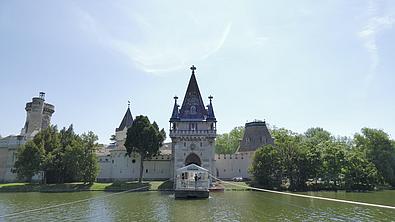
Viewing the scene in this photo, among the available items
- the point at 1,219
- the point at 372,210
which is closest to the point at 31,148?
the point at 1,219

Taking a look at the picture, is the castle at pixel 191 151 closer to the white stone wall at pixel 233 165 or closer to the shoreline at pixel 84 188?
the white stone wall at pixel 233 165

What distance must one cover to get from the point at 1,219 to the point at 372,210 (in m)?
24.4

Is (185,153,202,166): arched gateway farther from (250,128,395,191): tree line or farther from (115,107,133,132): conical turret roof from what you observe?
(115,107,133,132): conical turret roof

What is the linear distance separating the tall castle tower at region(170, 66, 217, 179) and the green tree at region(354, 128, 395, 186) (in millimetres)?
25662

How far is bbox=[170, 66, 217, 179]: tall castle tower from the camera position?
51.8 m

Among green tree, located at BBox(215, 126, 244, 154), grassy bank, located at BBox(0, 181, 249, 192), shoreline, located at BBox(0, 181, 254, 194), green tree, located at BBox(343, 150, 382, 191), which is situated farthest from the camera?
green tree, located at BBox(215, 126, 244, 154)

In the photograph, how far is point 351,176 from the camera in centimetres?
4484

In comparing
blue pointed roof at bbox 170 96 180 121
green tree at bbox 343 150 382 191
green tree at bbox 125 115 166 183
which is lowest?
green tree at bbox 343 150 382 191

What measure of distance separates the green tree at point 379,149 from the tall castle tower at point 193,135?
2566cm

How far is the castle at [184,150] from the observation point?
171 ft

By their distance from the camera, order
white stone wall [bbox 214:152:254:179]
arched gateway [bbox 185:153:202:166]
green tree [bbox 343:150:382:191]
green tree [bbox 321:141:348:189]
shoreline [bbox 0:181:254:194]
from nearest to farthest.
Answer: shoreline [bbox 0:181:254:194]
green tree [bbox 343:150:382:191]
green tree [bbox 321:141:348:189]
arched gateway [bbox 185:153:202:166]
white stone wall [bbox 214:152:254:179]

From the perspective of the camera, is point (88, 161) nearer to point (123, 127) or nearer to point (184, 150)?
point (184, 150)

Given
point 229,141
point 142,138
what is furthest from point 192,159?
point 229,141

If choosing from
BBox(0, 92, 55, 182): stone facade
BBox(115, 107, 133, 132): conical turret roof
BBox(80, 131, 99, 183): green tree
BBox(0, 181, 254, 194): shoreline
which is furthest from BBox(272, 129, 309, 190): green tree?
BBox(0, 92, 55, 182): stone facade
